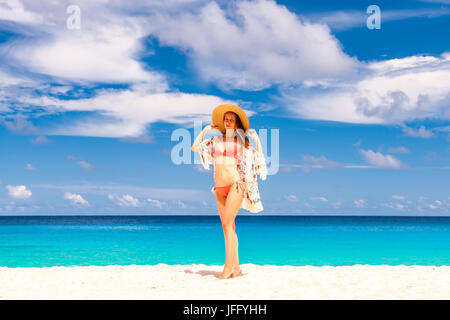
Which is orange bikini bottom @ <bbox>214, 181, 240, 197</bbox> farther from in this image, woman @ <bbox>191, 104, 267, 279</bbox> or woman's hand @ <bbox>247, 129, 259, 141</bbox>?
woman's hand @ <bbox>247, 129, 259, 141</bbox>

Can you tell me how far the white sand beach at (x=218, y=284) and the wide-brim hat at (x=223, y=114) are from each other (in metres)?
2.26

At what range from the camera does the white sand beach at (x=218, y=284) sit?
566 centimetres

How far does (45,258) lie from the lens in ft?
67.5

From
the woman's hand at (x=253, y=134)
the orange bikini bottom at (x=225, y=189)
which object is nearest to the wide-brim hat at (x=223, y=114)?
the woman's hand at (x=253, y=134)

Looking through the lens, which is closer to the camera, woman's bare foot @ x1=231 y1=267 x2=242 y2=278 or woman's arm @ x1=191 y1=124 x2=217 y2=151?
woman's bare foot @ x1=231 y1=267 x2=242 y2=278

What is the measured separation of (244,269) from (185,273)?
1037 millimetres

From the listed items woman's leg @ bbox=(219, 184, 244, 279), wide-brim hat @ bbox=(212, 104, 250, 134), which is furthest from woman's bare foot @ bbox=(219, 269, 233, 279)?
wide-brim hat @ bbox=(212, 104, 250, 134)

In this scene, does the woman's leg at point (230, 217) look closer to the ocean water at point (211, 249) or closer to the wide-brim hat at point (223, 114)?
the wide-brim hat at point (223, 114)

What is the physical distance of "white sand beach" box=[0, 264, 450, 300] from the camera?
18.6ft
